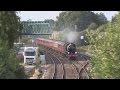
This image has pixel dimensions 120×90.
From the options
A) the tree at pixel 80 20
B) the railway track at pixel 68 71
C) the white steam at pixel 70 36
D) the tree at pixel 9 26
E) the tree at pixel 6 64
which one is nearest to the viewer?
the tree at pixel 6 64

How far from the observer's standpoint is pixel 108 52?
15.6 metres

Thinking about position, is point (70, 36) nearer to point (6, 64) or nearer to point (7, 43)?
point (7, 43)

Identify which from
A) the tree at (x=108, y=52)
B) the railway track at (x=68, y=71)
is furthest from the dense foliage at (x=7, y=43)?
the railway track at (x=68, y=71)

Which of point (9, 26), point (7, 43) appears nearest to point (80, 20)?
point (9, 26)

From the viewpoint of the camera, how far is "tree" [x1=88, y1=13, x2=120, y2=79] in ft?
47.9

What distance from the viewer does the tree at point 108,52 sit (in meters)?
14.6

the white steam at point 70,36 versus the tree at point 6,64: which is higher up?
the white steam at point 70,36

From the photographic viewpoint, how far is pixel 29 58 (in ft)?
101

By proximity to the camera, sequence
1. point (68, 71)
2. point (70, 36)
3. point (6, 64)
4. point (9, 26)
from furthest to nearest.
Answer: point (70, 36) → point (68, 71) → point (9, 26) → point (6, 64)

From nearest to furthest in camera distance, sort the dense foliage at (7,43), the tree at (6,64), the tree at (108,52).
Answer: the tree at (6,64), the tree at (108,52), the dense foliage at (7,43)

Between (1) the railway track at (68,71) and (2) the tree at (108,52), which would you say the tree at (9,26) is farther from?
(1) the railway track at (68,71)
